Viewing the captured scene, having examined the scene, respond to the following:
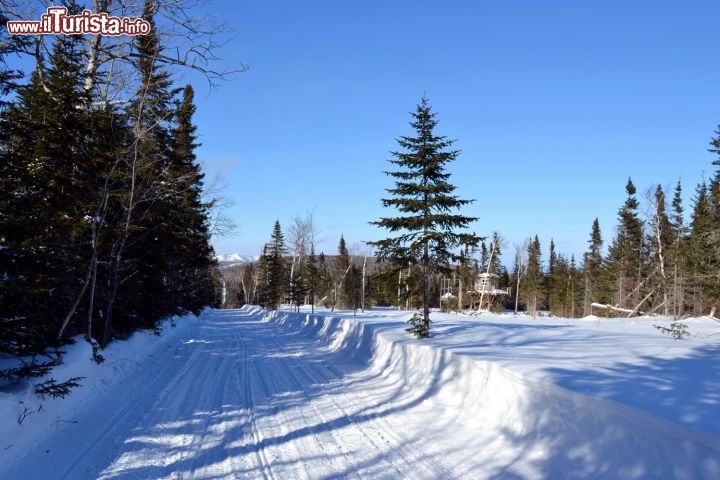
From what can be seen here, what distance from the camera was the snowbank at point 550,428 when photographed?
13.8 feet

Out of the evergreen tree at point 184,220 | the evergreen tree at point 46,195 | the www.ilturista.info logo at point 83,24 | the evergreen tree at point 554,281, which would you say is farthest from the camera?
the evergreen tree at point 554,281

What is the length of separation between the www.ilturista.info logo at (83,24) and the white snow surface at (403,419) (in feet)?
19.9

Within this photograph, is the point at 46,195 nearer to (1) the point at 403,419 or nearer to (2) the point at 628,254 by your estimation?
(1) the point at 403,419

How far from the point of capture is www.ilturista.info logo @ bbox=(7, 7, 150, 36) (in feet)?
26.9

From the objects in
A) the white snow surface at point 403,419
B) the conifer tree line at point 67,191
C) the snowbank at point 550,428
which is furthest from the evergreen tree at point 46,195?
the snowbank at point 550,428

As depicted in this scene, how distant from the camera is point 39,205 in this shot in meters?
7.29

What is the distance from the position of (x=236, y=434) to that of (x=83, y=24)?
8.22m

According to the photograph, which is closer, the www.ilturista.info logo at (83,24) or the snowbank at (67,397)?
the snowbank at (67,397)

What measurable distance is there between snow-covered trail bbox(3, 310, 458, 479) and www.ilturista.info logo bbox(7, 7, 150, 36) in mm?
6640

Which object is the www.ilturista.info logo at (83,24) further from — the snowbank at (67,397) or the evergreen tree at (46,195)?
the snowbank at (67,397)

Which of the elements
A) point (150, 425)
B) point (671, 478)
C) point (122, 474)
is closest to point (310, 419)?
point (150, 425)

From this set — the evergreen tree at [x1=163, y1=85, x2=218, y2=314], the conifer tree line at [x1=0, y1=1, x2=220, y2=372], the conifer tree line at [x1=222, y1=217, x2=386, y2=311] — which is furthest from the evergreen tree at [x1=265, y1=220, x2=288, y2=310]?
the conifer tree line at [x1=0, y1=1, x2=220, y2=372]

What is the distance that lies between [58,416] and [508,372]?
6923 mm

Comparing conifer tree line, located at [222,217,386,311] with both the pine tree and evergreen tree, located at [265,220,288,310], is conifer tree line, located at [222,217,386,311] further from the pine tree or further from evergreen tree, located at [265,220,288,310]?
the pine tree
